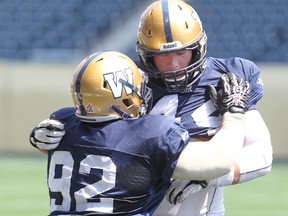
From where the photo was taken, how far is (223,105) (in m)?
3.44

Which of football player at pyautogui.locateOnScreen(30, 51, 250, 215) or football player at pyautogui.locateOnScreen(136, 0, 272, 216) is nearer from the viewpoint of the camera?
football player at pyautogui.locateOnScreen(30, 51, 250, 215)

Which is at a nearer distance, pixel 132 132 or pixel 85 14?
pixel 132 132

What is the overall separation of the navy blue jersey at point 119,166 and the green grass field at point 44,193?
3997 mm

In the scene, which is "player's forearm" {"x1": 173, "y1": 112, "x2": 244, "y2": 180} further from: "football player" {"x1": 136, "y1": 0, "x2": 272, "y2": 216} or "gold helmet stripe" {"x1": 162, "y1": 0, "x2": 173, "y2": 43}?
"gold helmet stripe" {"x1": 162, "y1": 0, "x2": 173, "y2": 43}

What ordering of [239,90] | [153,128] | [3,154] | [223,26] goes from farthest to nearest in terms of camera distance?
1. [223,26]
2. [3,154]
3. [239,90]
4. [153,128]

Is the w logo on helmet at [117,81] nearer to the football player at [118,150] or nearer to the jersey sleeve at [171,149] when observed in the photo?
the football player at [118,150]

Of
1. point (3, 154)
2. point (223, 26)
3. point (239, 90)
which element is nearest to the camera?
point (239, 90)

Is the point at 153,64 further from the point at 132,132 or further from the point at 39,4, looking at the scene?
the point at 39,4

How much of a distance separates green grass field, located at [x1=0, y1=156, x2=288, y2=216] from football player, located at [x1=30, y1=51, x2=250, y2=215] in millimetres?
3959

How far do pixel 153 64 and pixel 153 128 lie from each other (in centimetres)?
50

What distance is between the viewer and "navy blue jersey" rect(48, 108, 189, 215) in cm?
311

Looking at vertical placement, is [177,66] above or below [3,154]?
above

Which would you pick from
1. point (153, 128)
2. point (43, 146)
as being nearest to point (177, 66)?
point (153, 128)

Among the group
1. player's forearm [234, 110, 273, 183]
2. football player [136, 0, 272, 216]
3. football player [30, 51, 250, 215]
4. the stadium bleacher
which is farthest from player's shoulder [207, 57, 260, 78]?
the stadium bleacher
